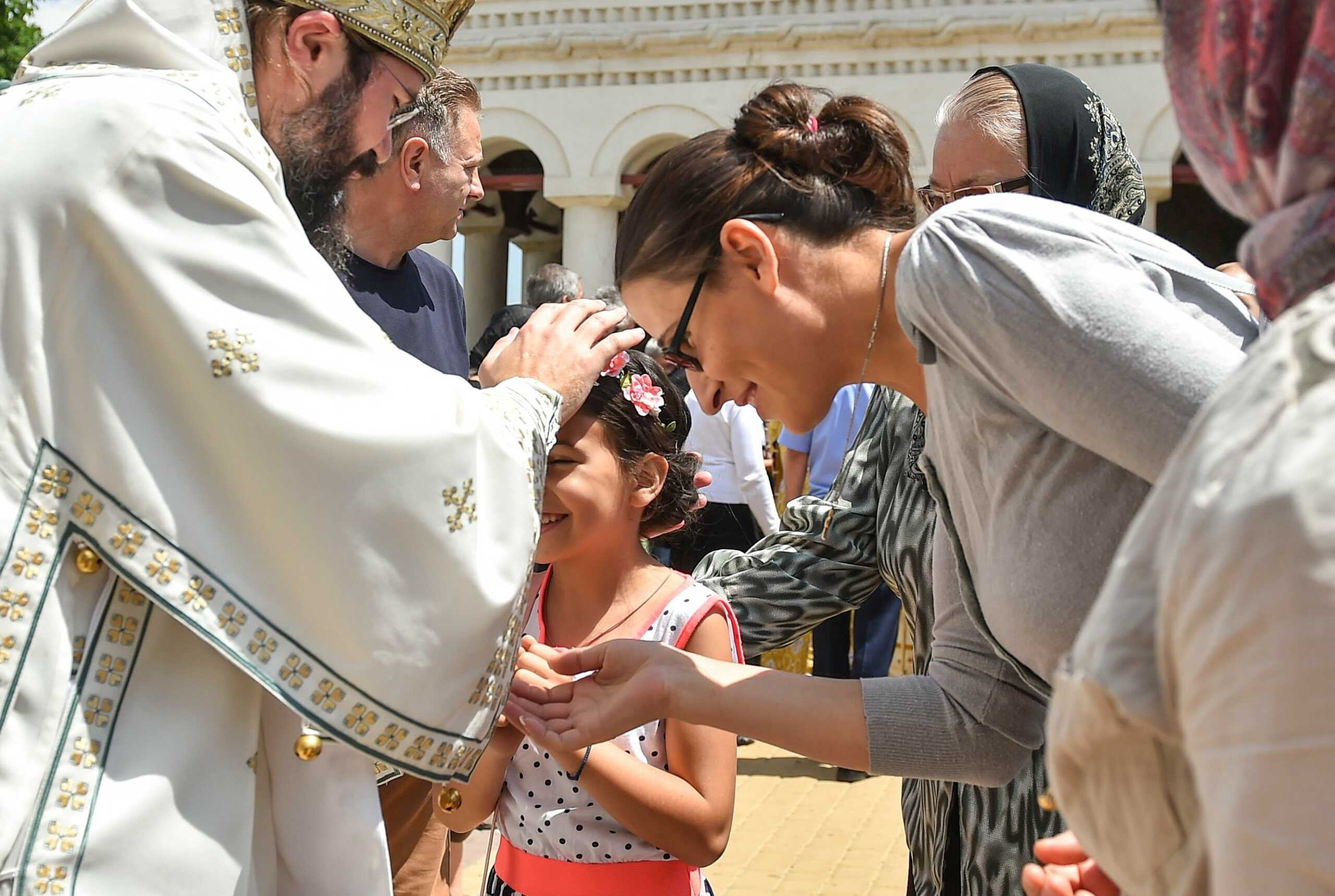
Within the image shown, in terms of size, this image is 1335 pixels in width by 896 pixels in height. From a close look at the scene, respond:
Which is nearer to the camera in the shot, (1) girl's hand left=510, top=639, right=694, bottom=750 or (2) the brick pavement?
(1) girl's hand left=510, top=639, right=694, bottom=750

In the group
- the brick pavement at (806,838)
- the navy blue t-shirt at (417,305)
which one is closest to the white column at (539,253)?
the brick pavement at (806,838)

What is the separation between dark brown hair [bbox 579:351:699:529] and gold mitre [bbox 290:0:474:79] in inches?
30.0

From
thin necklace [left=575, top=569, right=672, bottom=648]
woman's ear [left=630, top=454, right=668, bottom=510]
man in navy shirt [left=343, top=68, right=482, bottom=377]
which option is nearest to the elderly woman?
thin necklace [left=575, top=569, right=672, bottom=648]

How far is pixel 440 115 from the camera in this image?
12.4 feet

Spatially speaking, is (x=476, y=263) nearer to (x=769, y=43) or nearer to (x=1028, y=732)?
(x=769, y=43)

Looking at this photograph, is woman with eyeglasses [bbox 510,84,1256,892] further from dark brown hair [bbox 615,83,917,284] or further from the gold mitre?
the gold mitre

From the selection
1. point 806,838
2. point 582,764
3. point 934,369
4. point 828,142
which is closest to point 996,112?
point 828,142

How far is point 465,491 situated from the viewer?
167 centimetres

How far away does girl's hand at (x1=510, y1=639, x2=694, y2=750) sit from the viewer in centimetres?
192

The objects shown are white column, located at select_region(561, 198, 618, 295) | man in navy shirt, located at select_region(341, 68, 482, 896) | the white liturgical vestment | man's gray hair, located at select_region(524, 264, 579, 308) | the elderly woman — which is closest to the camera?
the elderly woman

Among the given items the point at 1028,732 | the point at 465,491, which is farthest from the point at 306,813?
the point at 1028,732

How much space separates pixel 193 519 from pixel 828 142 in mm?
1106

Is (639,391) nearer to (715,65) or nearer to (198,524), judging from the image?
(198,524)

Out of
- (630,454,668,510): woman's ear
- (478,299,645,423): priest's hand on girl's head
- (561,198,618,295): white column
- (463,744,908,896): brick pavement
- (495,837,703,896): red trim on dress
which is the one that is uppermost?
(478,299,645,423): priest's hand on girl's head
